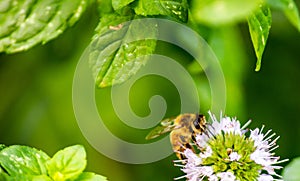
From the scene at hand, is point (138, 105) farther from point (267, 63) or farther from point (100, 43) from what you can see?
point (100, 43)

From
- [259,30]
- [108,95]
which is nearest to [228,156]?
[259,30]

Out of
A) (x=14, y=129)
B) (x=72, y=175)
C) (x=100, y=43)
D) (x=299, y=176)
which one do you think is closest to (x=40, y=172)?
(x=72, y=175)

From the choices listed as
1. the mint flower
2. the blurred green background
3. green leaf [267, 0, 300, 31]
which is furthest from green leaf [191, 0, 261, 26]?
the blurred green background

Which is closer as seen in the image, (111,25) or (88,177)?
(88,177)

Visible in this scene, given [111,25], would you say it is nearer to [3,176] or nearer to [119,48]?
[119,48]

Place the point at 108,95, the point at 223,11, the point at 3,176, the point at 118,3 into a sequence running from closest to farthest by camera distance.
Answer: the point at 223,11, the point at 3,176, the point at 118,3, the point at 108,95

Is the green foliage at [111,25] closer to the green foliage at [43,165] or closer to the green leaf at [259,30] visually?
the green leaf at [259,30]

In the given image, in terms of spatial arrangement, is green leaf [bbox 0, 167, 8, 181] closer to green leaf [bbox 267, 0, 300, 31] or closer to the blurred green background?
green leaf [bbox 267, 0, 300, 31]
